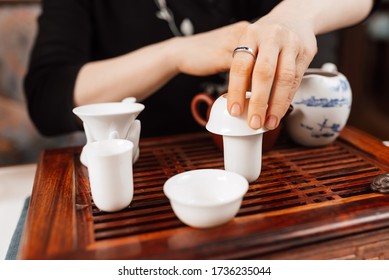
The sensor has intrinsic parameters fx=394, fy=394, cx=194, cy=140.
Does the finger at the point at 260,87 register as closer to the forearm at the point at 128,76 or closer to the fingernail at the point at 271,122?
the fingernail at the point at 271,122

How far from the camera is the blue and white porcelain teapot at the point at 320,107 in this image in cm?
101

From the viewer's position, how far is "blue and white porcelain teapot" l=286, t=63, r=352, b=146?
39.6 inches

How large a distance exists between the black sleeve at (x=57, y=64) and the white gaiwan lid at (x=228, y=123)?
1.96ft

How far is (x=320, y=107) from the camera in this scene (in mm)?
1015

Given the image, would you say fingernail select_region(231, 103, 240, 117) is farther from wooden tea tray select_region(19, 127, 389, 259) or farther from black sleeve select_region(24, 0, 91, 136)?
black sleeve select_region(24, 0, 91, 136)

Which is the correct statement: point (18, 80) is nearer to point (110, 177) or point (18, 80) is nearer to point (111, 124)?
point (111, 124)

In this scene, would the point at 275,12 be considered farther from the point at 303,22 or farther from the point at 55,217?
the point at 55,217

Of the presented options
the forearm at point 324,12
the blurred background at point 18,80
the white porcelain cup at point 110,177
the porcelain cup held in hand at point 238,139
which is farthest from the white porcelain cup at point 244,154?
the blurred background at point 18,80

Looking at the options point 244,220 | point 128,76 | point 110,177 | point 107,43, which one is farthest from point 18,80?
→ point 244,220

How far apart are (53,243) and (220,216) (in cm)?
27

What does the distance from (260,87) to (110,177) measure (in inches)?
13.2

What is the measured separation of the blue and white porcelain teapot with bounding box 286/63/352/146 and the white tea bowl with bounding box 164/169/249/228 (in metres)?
0.41

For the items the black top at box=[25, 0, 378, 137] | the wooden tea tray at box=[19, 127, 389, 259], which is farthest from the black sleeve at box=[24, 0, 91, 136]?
the wooden tea tray at box=[19, 127, 389, 259]
